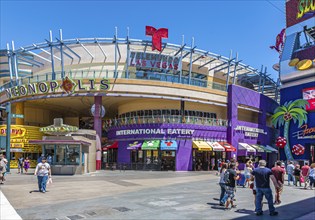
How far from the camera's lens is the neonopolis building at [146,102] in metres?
34.9

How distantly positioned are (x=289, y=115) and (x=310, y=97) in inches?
122

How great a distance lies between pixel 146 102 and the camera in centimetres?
3900

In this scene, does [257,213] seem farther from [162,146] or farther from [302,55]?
[302,55]

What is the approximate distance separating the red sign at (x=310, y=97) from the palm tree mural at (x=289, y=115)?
399 millimetres

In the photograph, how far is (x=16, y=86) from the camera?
3828 centimetres

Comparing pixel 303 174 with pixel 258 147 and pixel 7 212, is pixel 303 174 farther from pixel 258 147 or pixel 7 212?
pixel 258 147

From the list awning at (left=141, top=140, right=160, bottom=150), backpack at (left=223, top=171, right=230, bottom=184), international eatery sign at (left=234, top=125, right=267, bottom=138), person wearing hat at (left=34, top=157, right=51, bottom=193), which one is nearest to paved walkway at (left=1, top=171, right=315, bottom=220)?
person wearing hat at (left=34, top=157, right=51, bottom=193)

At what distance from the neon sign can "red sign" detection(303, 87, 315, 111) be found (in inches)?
348

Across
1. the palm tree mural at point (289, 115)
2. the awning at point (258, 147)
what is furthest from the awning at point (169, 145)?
the palm tree mural at point (289, 115)

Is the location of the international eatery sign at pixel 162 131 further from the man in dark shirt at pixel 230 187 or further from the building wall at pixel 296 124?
the man in dark shirt at pixel 230 187

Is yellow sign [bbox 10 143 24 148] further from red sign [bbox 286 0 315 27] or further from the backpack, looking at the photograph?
red sign [bbox 286 0 315 27]

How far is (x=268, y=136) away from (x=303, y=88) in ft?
35.6

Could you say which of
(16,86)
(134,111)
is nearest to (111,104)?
(134,111)

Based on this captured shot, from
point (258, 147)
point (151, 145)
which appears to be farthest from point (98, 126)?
point (258, 147)
